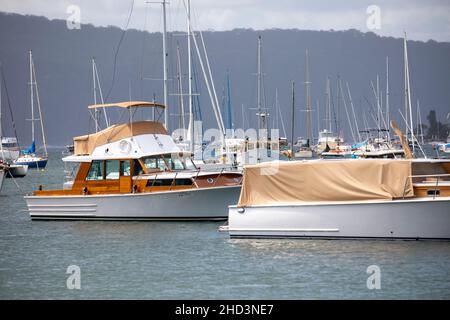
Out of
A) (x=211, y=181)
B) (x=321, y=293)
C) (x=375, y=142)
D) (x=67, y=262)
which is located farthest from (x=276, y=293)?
(x=375, y=142)

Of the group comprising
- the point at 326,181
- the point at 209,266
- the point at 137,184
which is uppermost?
the point at 326,181

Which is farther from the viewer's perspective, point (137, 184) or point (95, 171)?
point (95, 171)

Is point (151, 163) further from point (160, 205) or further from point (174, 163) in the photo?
point (160, 205)

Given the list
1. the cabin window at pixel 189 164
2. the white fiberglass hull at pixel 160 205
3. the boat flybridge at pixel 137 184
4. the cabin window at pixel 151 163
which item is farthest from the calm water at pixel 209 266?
the cabin window at pixel 189 164

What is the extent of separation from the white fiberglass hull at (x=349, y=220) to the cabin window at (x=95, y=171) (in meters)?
8.35

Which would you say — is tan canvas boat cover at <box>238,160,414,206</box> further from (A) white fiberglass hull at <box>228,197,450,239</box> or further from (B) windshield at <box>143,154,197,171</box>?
(B) windshield at <box>143,154,197,171</box>

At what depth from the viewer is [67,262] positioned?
1243 inches

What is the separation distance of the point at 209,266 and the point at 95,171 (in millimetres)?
11387

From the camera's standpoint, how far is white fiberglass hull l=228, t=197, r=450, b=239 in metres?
29.9

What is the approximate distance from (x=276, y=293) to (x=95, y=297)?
180 inches

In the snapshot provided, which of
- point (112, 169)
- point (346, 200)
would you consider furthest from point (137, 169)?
point (346, 200)

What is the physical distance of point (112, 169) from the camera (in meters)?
39.5

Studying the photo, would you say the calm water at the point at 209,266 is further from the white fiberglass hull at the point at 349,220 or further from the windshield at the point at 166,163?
the windshield at the point at 166,163

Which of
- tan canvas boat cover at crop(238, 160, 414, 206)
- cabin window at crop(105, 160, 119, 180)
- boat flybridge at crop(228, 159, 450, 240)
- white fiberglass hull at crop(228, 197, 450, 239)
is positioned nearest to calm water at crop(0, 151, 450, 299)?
white fiberglass hull at crop(228, 197, 450, 239)
